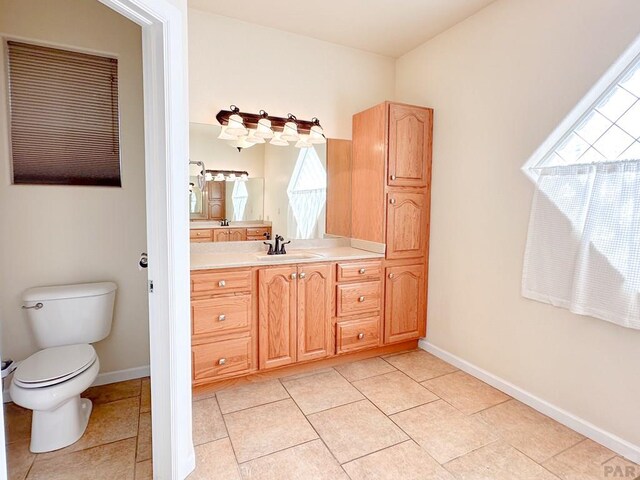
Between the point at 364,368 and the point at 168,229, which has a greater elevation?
the point at 168,229

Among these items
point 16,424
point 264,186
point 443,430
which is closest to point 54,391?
point 16,424

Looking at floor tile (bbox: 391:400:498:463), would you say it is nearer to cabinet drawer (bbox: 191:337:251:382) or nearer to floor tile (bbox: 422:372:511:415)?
floor tile (bbox: 422:372:511:415)

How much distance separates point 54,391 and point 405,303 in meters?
2.41

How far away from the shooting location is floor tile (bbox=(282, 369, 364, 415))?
2.27 metres

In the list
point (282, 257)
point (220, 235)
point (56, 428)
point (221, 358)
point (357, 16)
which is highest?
point (357, 16)

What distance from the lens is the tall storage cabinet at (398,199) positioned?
2.83 m

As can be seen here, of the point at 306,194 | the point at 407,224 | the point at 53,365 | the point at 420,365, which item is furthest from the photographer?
the point at 306,194

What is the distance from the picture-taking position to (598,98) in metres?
1.98

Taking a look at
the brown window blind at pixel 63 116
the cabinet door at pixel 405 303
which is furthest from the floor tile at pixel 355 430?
the brown window blind at pixel 63 116

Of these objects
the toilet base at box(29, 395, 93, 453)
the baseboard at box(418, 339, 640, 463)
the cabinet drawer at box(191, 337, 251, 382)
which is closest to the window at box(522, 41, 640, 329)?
the baseboard at box(418, 339, 640, 463)

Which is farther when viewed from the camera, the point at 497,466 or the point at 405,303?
the point at 405,303

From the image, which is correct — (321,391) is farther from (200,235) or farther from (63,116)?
(63,116)

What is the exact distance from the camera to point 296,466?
1.73 metres

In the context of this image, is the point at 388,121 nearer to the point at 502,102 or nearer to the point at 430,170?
the point at 430,170
